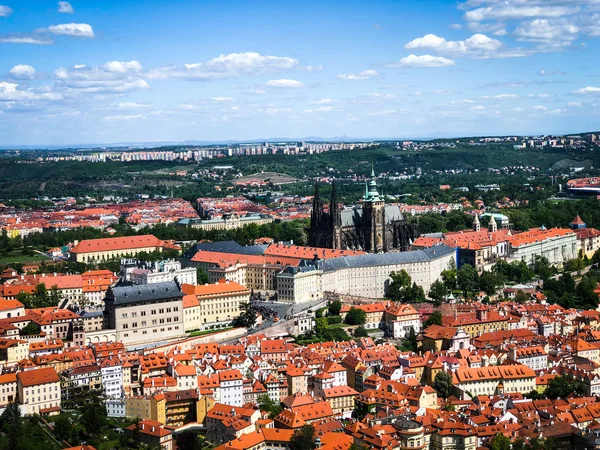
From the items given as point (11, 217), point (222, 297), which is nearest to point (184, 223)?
point (11, 217)

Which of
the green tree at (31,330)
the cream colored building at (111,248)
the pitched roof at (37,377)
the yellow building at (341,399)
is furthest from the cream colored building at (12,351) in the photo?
the cream colored building at (111,248)

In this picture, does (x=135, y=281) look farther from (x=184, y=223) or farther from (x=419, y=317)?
(x=184, y=223)

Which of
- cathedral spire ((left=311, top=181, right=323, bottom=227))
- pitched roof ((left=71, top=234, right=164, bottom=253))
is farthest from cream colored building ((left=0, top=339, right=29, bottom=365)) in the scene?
pitched roof ((left=71, top=234, right=164, bottom=253))

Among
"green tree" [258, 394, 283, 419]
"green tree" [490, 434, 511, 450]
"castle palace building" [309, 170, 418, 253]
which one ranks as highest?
"castle palace building" [309, 170, 418, 253]

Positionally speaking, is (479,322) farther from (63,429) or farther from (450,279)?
(63,429)

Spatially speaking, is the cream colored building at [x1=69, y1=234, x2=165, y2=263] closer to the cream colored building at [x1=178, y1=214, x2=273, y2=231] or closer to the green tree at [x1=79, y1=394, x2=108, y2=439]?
the cream colored building at [x1=178, y1=214, x2=273, y2=231]

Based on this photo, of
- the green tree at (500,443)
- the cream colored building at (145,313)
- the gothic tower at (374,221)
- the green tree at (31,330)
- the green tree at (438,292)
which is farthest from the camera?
the gothic tower at (374,221)

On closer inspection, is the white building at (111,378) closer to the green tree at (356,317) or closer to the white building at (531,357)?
the green tree at (356,317)

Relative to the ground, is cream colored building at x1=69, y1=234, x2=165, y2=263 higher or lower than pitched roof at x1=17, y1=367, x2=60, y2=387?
higher
